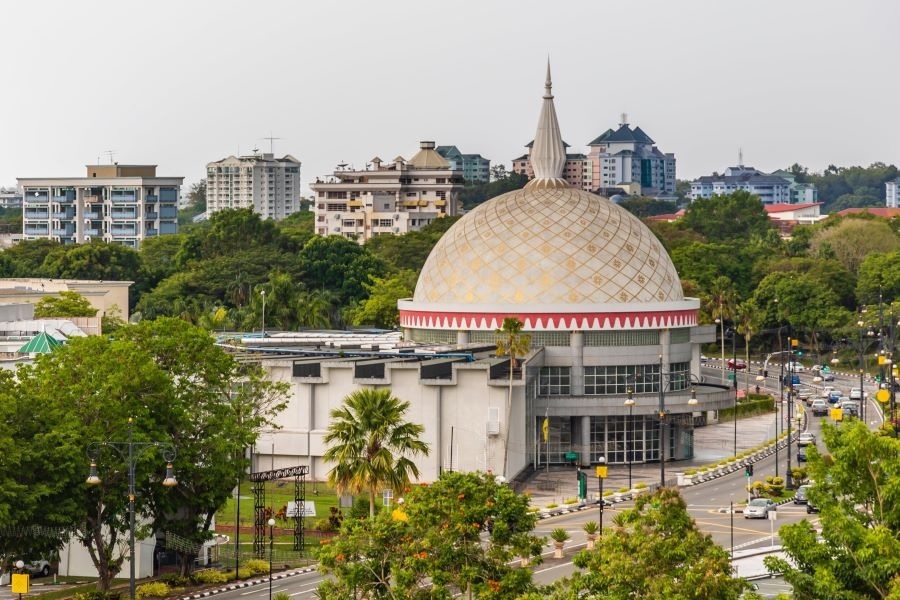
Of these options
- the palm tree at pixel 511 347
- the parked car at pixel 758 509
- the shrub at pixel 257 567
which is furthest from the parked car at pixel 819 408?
the shrub at pixel 257 567

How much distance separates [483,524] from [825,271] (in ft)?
446

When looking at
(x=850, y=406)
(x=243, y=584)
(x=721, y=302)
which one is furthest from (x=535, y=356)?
(x=721, y=302)

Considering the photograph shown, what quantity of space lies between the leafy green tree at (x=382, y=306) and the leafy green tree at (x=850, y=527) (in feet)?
369

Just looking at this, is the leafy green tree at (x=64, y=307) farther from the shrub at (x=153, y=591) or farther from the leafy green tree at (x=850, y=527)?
the leafy green tree at (x=850, y=527)

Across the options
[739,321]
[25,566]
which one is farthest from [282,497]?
[739,321]

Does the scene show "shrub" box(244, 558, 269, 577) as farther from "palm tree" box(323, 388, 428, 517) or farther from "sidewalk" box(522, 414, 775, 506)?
"sidewalk" box(522, 414, 775, 506)

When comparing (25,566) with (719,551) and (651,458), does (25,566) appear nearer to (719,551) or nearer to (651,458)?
(719,551)

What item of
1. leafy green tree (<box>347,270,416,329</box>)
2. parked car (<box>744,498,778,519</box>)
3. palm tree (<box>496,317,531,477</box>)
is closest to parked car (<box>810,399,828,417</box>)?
palm tree (<box>496,317,531,477</box>)

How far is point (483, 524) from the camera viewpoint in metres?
58.7

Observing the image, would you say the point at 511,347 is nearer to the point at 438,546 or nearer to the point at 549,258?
the point at 549,258

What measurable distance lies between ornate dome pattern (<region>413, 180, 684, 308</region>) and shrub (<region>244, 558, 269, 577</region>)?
37.1m

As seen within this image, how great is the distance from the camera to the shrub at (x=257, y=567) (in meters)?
76.9

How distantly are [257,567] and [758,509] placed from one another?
22851 mm

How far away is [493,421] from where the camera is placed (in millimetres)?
99938
